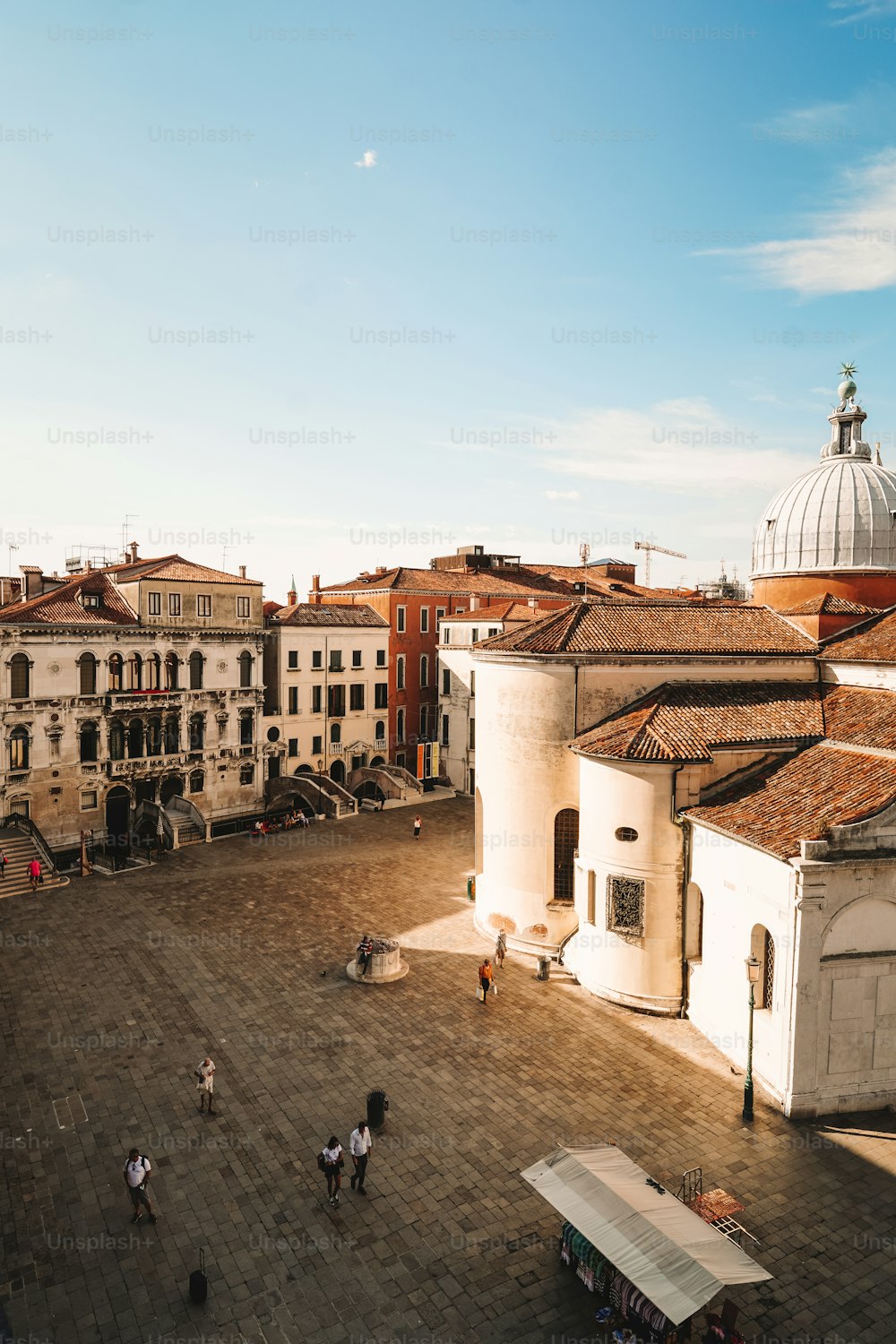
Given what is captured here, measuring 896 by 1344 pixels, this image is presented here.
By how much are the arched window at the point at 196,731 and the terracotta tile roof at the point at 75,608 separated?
6.46m

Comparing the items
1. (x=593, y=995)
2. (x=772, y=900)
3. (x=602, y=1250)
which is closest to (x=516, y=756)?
(x=593, y=995)

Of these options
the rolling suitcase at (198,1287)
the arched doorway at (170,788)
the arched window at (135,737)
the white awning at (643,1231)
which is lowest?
the rolling suitcase at (198,1287)

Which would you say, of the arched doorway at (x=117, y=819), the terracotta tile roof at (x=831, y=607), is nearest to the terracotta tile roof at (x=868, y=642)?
the terracotta tile roof at (x=831, y=607)

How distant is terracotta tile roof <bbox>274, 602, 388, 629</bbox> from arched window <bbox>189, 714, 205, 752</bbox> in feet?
24.8

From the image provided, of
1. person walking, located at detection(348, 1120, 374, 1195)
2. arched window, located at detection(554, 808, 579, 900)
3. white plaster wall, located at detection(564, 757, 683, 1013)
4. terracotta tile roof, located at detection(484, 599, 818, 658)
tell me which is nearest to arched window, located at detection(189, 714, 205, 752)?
terracotta tile roof, located at detection(484, 599, 818, 658)

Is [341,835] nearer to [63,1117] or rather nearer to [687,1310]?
[63,1117]

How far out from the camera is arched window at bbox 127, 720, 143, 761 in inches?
1692

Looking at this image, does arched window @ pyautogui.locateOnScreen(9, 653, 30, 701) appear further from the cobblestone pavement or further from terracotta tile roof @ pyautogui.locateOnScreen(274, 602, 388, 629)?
terracotta tile roof @ pyautogui.locateOnScreen(274, 602, 388, 629)

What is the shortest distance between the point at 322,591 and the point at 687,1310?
177 ft

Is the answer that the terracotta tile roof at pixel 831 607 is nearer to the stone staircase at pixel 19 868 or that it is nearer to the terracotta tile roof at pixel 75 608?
the terracotta tile roof at pixel 75 608

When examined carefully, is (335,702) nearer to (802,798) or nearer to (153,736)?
(153,736)

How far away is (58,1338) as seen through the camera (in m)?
12.9

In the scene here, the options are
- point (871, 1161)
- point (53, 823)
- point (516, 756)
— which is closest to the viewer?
point (871, 1161)

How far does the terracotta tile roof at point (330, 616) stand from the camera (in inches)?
1982
